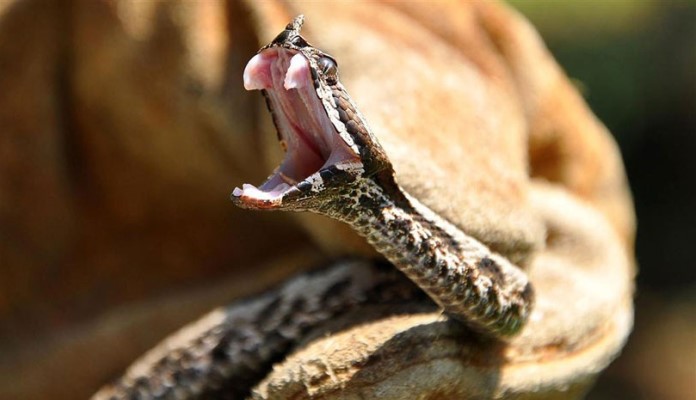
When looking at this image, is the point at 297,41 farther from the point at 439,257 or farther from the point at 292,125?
the point at 439,257

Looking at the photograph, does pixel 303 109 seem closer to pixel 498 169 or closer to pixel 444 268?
pixel 444 268

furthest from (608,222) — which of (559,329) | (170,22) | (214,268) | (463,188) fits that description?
(170,22)

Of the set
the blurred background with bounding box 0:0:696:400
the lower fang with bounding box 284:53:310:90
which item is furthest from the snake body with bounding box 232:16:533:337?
the blurred background with bounding box 0:0:696:400

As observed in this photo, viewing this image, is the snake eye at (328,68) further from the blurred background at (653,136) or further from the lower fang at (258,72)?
the blurred background at (653,136)

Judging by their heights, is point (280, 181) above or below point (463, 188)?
above

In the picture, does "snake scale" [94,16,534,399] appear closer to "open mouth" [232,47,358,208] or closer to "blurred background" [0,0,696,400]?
"open mouth" [232,47,358,208]

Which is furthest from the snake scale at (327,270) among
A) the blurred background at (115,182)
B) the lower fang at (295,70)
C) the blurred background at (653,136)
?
the blurred background at (653,136)
